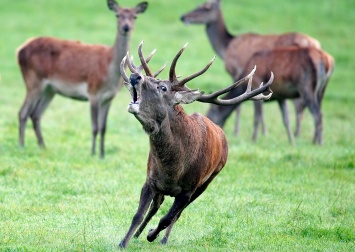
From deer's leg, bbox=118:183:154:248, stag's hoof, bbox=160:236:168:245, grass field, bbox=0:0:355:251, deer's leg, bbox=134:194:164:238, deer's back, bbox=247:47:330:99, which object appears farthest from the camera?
deer's back, bbox=247:47:330:99

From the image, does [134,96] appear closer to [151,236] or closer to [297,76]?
[151,236]

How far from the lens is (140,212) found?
254 inches

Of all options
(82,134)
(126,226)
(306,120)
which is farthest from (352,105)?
(126,226)

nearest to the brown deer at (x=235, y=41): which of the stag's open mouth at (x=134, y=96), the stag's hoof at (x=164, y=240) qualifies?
the stag's hoof at (x=164, y=240)

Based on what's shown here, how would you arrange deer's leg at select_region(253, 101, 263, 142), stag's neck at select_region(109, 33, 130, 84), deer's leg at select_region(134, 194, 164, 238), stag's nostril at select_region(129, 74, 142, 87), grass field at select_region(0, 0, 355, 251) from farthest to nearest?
deer's leg at select_region(253, 101, 263, 142), stag's neck at select_region(109, 33, 130, 84), grass field at select_region(0, 0, 355, 251), deer's leg at select_region(134, 194, 164, 238), stag's nostril at select_region(129, 74, 142, 87)

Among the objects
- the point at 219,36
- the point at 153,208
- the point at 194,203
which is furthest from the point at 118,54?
the point at 153,208

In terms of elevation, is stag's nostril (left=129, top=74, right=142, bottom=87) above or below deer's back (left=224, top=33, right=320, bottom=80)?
above

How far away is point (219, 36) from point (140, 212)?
11353 millimetres

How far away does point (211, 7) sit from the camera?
18.0 meters

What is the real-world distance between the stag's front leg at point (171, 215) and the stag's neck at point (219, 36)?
10.7m

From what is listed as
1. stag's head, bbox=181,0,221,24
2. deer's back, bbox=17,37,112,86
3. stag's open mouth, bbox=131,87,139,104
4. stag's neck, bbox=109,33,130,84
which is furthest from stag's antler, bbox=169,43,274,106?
stag's head, bbox=181,0,221,24

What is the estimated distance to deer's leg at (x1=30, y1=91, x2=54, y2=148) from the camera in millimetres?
12125

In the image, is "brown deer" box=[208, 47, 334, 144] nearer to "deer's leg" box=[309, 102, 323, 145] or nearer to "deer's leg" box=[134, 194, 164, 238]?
"deer's leg" box=[309, 102, 323, 145]

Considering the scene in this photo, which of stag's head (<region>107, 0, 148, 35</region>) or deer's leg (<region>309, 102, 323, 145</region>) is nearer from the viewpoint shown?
stag's head (<region>107, 0, 148, 35</region>)
